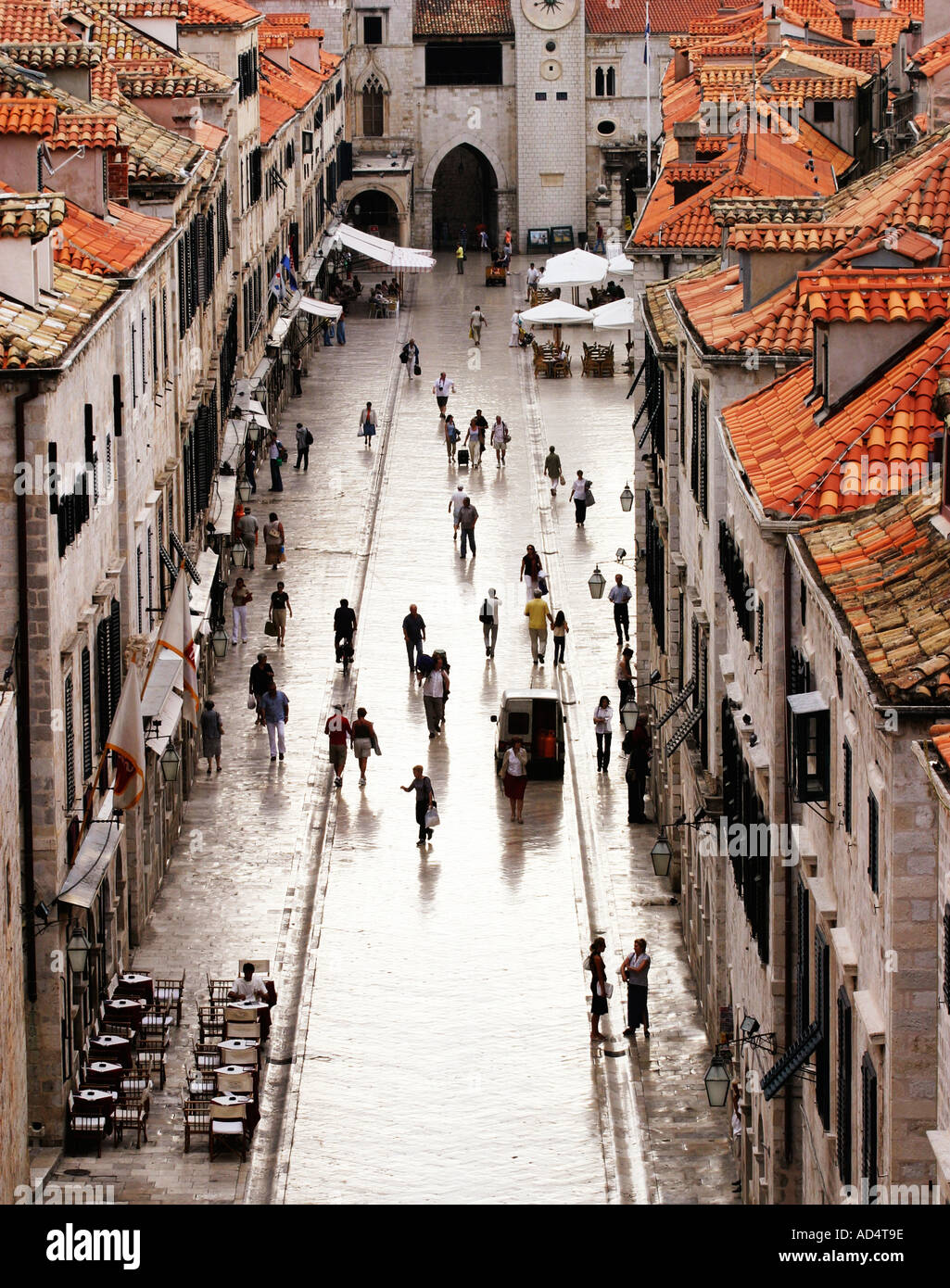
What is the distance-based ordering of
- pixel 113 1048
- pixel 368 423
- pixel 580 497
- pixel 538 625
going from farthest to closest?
pixel 368 423 → pixel 580 497 → pixel 538 625 → pixel 113 1048

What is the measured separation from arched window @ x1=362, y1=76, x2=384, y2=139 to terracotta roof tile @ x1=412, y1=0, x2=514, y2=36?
286cm

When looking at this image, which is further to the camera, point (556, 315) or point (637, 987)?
Result: point (556, 315)

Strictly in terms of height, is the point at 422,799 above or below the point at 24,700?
below

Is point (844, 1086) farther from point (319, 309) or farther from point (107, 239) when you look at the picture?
point (319, 309)

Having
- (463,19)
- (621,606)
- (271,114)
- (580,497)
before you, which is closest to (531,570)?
(621,606)

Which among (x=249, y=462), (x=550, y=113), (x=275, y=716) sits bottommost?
(x=275, y=716)

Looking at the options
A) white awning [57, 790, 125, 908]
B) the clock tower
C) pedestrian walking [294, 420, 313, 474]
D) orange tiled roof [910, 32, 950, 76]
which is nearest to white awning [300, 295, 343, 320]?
pedestrian walking [294, 420, 313, 474]

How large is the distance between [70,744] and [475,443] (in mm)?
38811

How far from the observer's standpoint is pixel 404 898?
37250 mm

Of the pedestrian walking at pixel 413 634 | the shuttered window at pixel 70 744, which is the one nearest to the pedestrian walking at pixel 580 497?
the pedestrian walking at pixel 413 634

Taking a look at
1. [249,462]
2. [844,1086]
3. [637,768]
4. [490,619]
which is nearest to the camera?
[844,1086]

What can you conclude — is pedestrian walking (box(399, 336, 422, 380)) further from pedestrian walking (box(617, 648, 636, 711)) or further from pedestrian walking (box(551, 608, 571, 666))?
pedestrian walking (box(617, 648, 636, 711))

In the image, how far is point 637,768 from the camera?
39.9m
